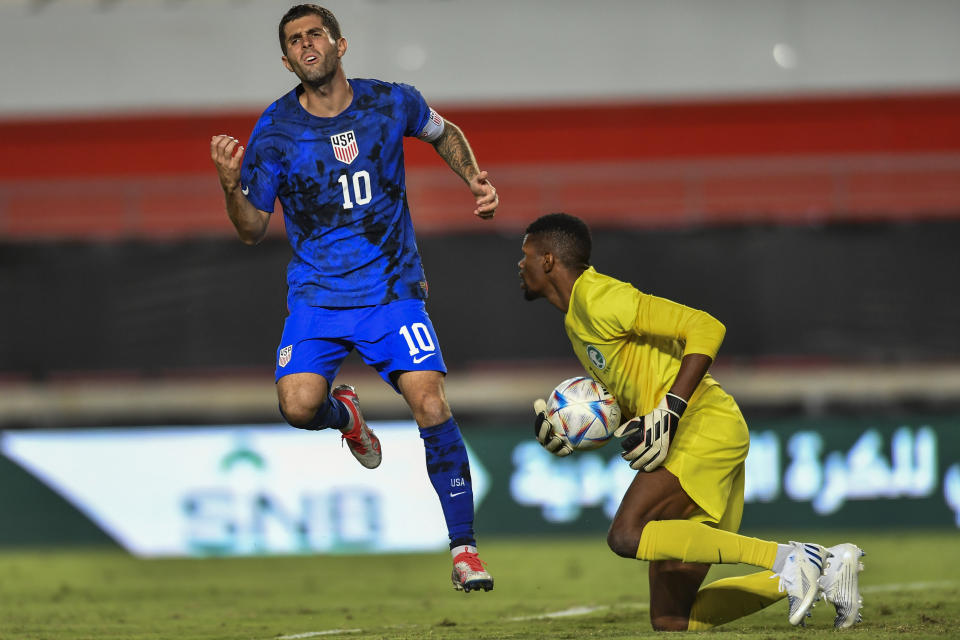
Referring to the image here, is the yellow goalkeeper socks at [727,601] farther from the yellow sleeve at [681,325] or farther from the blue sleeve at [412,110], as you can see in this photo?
the blue sleeve at [412,110]

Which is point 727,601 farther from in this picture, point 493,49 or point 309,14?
point 493,49

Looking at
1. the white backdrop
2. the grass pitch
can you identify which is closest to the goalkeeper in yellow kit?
the grass pitch

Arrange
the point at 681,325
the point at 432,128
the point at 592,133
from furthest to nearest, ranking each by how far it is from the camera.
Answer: the point at 592,133
the point at 432,128
the point at 681,325

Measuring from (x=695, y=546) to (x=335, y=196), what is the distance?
208 centimetres

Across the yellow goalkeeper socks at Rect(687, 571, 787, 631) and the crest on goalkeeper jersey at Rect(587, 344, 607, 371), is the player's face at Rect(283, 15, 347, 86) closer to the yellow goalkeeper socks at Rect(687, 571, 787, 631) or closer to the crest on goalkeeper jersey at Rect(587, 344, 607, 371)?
the crest on goalkeeper jersey at Rect(587, 344, 607, 371)

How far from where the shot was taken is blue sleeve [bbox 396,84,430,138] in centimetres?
541

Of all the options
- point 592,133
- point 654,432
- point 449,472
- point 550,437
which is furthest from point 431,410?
point 592,133

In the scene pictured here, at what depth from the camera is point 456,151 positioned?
5578 millimetres

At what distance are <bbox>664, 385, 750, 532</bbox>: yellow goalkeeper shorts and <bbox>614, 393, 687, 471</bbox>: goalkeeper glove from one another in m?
0.20

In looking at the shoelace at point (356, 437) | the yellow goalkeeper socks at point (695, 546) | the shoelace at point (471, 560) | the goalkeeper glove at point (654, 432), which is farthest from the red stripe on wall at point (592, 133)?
the yellow goalkeeper socks at point (695, 546)

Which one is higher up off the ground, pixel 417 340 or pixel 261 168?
pixel 261 168

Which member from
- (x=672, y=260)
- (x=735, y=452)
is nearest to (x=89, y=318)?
(x=672, y=260)

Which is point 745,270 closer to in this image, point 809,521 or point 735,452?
point 809,521

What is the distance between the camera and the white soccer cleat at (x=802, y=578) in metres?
4.62
